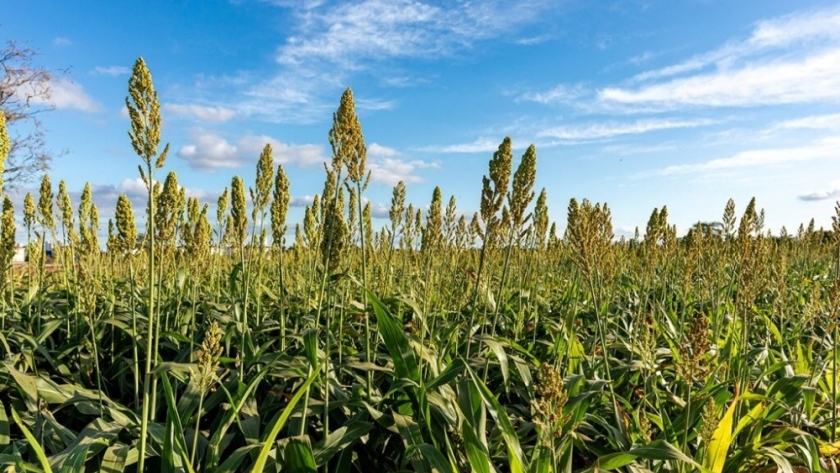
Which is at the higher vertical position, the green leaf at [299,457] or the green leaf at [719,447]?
the green leaf at [299,457]

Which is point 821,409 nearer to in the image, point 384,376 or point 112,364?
point 384,376

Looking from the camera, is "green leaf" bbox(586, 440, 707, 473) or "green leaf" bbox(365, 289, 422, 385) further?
"green leaf" bbox(365, 289, 422, 385)

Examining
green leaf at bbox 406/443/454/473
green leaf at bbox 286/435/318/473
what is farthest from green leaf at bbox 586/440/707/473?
green leaf at bbox 286/435/318/473

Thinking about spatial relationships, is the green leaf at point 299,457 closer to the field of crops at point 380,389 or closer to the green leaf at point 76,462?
the field of crops at point 380,389

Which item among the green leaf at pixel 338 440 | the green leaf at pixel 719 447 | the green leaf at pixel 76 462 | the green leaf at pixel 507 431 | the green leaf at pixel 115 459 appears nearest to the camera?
the green leaf at pixel 76 462

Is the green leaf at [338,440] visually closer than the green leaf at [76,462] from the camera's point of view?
No

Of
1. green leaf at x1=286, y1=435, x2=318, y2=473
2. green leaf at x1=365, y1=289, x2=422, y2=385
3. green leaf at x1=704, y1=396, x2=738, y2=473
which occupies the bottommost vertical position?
green leaf at x1=704, y1=396, x2=738, y2=473

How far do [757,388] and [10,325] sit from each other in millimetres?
6835

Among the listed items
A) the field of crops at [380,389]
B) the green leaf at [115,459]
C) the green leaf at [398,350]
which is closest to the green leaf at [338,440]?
the field of crops at [380,389]

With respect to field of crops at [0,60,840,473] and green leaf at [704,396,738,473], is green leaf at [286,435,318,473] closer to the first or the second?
field of crops at [0,60,840,473]

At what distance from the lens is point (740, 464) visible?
9.82 ft

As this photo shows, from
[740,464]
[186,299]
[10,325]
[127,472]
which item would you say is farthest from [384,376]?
[10,325]

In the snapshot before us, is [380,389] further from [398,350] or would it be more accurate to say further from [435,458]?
[435,458]

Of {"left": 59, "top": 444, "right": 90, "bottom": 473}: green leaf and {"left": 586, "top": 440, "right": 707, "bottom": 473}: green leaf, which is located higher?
{"left": 59, "top": 444, "right": 90, "bottom": 473}: green leaf
